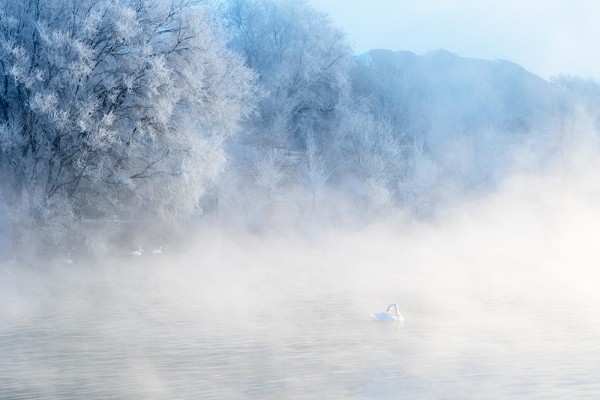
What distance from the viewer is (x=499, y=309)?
15.4 meters

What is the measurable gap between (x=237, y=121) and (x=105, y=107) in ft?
41.8

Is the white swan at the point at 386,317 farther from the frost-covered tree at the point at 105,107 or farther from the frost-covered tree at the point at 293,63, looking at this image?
the frost-covered tree at the point at 293,63

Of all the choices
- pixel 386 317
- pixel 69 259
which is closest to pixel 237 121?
pixel 69 259

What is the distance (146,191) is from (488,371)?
57.1ft

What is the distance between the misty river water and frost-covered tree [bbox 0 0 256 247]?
8.35 feet

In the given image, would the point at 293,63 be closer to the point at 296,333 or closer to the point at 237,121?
the point at 237,121

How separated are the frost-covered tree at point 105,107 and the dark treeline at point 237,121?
51 millimetres

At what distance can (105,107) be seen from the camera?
79.3 feet

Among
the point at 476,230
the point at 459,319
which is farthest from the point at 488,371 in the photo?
the point at 476,230

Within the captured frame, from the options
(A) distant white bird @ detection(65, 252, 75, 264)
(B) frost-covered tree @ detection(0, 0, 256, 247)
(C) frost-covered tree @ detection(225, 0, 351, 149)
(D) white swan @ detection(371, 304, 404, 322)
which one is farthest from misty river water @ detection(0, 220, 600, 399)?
(C) frost-covered tree @ detection(225, 0, 351, 149)

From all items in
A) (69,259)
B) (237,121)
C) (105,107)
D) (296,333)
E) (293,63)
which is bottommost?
(69,259)

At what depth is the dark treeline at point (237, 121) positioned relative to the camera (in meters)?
23.6

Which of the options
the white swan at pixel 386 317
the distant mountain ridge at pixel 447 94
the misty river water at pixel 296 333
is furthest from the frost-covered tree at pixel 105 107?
the distant mountain ridge at pixel 447 94

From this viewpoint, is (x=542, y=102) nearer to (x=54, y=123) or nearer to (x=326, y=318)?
(x=54, y=123)
